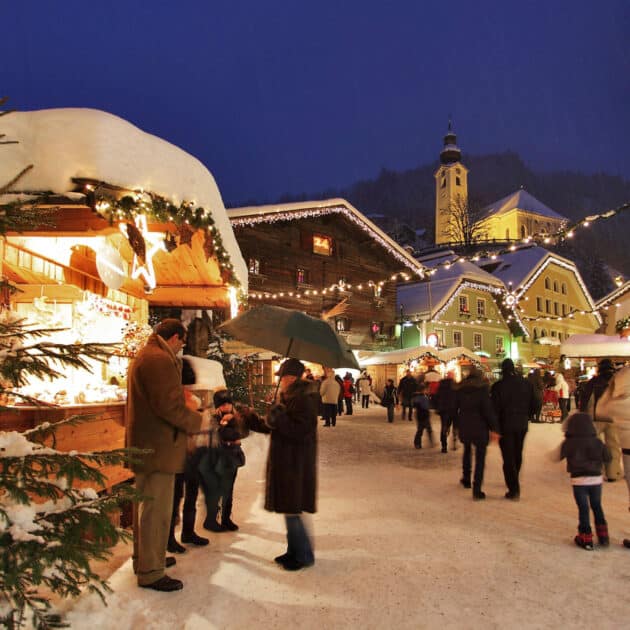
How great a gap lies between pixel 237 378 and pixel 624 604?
10.2 metres

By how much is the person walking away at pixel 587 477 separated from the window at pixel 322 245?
22.1m

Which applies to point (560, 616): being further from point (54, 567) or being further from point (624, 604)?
point (54, 567)

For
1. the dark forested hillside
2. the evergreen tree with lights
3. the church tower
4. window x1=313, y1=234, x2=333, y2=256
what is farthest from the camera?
the dark forested hillside

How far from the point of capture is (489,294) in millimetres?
35938

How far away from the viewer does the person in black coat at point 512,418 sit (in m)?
7.16

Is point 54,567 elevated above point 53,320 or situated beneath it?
situated beneath

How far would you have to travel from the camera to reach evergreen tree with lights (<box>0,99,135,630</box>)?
2.07 meters

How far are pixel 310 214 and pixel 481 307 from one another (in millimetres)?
15814

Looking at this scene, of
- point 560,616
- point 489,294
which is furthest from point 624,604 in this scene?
point 489,294

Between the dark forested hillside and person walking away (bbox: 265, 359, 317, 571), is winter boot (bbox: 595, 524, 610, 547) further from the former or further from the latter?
the dark forested hillside

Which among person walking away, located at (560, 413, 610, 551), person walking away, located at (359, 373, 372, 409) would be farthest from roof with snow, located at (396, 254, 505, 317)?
person walking away, located at (560, 413, 610, 551)

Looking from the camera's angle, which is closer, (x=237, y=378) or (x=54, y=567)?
(x=54, y=567)

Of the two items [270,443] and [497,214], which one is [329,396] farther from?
[497,214]

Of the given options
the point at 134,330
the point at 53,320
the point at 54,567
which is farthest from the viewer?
the point at 134,330
